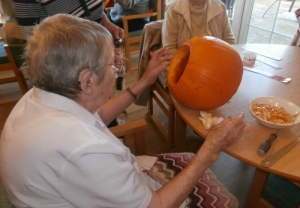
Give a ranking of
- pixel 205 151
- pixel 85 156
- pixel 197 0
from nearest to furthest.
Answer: pixel 85 156, pixel 205 151, pixel 197 0

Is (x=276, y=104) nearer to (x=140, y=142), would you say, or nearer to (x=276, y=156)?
(x=276, y=156)

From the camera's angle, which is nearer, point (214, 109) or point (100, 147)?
point (100, 147)

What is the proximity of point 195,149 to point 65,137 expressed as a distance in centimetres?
144

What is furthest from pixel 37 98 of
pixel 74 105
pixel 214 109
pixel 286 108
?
pixel 286 108

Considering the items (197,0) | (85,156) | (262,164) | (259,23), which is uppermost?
(197,0)

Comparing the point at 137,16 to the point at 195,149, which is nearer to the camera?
the point at 195,149

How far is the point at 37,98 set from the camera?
2.19 feet

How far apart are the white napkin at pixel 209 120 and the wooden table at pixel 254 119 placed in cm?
2

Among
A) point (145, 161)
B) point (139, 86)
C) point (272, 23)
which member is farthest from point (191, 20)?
point (272, 23)

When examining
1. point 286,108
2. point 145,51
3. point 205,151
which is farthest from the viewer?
point 145,51

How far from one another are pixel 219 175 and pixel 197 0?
119 centimetres

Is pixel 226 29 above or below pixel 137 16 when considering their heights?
above

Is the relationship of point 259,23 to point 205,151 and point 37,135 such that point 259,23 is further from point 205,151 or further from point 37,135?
point 37,135

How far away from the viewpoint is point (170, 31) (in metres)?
1.61
